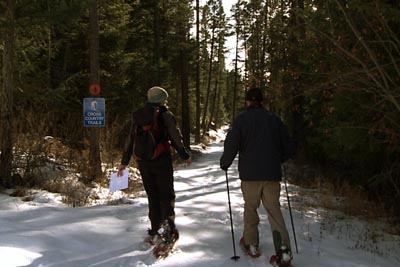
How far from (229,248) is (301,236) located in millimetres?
1458

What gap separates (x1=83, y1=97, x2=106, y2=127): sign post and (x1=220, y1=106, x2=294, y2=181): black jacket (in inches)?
203

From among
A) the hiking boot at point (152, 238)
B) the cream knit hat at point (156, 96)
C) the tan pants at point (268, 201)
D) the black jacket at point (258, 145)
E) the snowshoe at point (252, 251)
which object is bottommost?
the snowshoe at point (252, 251)

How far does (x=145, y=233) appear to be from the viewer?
6.12 metres

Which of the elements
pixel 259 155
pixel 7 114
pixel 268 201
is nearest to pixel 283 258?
pixel 268 201

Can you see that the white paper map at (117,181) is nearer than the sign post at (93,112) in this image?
Yes

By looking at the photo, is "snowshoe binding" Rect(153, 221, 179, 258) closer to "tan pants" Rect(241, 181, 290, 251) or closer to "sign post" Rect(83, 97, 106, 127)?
"tan pants" Rect(241, 181, 290, 251)

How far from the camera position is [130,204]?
7957 mm

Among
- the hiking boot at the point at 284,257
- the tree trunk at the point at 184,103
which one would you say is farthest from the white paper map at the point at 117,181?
the tree trunk at the point at 184,103

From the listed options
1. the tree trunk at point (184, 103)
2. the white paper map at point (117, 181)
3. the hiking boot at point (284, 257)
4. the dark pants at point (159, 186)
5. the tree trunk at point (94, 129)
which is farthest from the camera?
the tree trunk at point (184, 103)

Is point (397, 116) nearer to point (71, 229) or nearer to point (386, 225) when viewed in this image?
point (386, 225)

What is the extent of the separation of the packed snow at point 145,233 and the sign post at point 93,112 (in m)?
1.79

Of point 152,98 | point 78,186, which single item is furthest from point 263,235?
point 78,186

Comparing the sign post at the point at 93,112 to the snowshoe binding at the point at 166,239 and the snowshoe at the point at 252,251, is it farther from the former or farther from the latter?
the snowshoe at the point at 252,251

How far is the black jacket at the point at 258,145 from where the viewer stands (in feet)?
16.4
